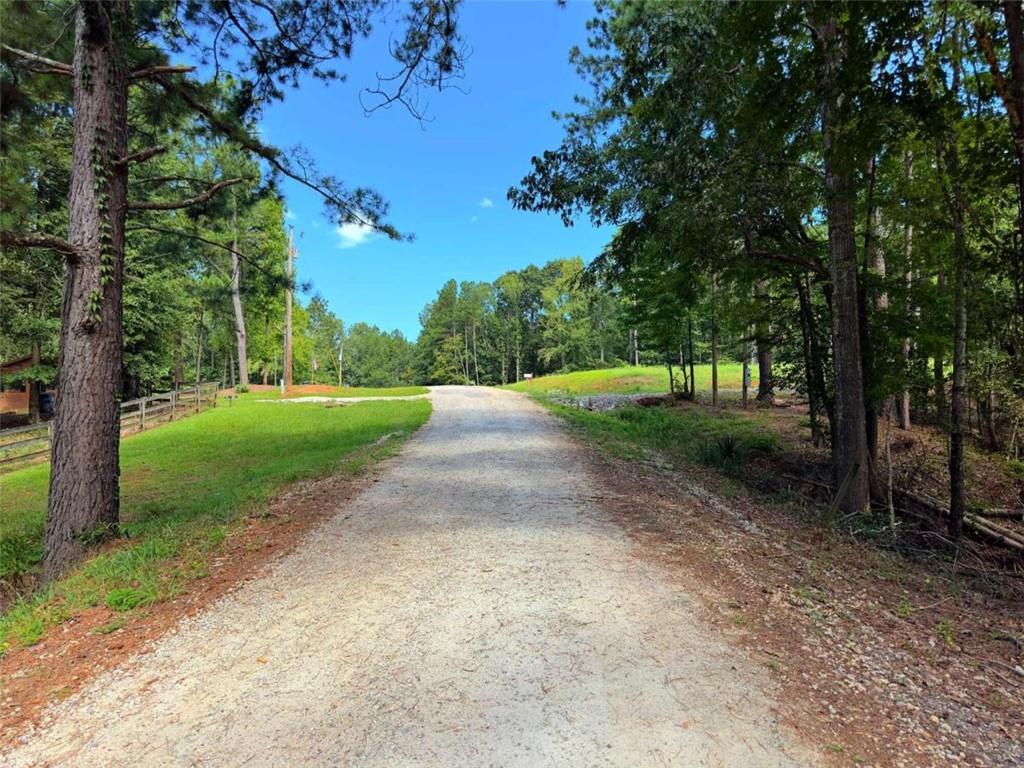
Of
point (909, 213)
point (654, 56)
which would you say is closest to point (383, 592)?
point (909, 213)

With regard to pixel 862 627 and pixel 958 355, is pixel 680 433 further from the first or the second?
pixel 862 627

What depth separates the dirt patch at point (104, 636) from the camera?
2.69 meters

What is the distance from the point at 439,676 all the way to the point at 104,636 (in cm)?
221

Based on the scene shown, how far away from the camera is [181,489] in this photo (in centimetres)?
920

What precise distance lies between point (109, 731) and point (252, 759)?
2.54 ft

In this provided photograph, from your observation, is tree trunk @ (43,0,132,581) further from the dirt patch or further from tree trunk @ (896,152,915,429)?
tree trunk @ (896,152,915,429)

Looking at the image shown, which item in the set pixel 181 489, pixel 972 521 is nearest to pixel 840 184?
pixel 972 521

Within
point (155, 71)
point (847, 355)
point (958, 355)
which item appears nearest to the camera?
point (155, 71)

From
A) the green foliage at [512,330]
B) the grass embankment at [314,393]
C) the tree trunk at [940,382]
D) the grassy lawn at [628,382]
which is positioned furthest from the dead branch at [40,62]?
the green foliage at [512,330]

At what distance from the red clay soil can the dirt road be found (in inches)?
10.4

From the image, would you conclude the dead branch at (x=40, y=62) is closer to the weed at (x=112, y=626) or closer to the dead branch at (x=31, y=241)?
the dead branch at (x=31, y=241)

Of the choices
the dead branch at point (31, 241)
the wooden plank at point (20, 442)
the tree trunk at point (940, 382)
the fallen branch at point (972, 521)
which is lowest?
the fallen branch at point (972, 521)

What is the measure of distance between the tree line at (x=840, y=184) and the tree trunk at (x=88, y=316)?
6014mm

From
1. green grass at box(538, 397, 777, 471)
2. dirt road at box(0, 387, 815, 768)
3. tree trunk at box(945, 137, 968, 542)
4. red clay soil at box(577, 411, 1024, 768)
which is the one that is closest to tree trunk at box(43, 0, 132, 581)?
dirt road at box(0, 387, 815, 768)
